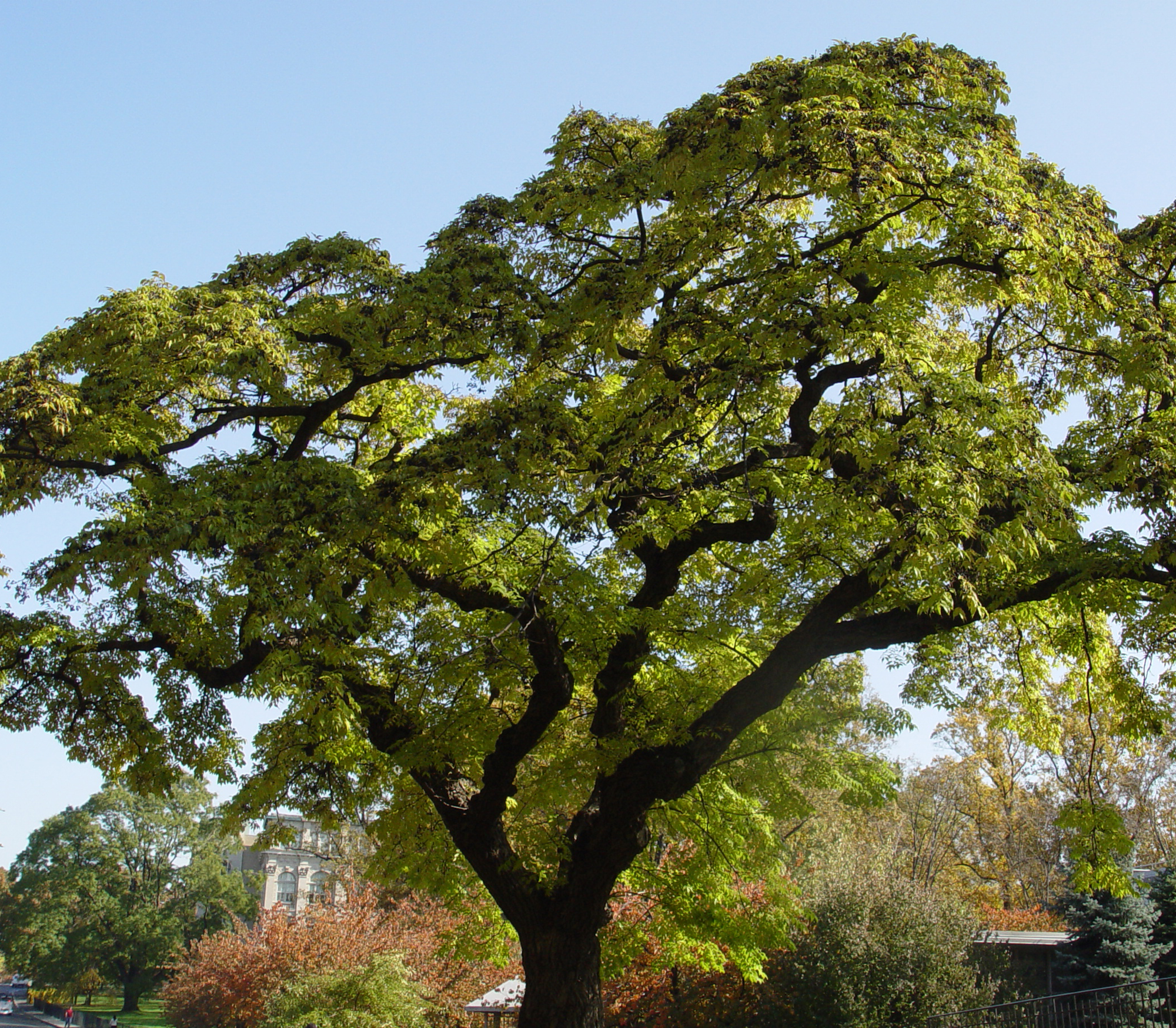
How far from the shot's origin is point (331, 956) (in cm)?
1909

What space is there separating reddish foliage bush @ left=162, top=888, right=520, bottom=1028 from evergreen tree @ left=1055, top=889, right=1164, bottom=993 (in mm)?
11727

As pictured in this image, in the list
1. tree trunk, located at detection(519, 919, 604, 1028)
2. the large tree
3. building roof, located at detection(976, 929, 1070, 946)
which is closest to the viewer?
the large tree

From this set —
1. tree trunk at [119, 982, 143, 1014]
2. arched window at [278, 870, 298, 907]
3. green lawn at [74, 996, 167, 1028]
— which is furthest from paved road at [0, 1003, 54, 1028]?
arched window at [278, 870, 298, 907]

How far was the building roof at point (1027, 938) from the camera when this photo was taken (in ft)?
61.3

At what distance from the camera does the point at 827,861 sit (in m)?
23.3

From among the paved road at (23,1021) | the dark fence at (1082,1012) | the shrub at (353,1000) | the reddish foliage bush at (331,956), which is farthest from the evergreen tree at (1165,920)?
the paved road at (23,1021)

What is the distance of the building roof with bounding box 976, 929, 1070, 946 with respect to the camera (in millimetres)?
18672

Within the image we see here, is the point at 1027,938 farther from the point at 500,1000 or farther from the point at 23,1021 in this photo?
the point at 23,1021

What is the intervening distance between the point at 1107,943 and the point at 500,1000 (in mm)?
12142

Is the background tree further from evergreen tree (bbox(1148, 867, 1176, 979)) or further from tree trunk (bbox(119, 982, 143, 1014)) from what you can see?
evergreen tree (bbox(1148, 867, 1176, 979))

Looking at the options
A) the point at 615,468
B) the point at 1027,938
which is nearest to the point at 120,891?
the point at 1027,938

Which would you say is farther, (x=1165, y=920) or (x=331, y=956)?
(x=331, y=956)

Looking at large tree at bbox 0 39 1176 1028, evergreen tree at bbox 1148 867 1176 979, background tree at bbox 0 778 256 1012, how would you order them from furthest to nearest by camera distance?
background tree at bbox 0 778 256 1012, evergreen tree at bbox 1148 867 1176 979, large tree at bbox 0 39 1176 1028

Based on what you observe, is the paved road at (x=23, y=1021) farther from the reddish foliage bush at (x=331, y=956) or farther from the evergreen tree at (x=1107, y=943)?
the evergreen tree at (x=1107, y=943)
